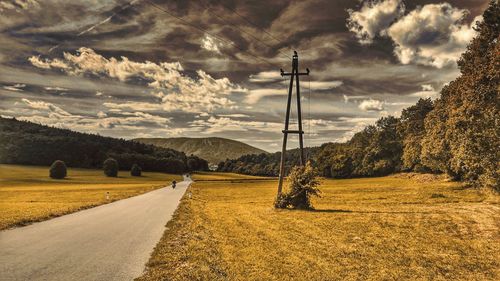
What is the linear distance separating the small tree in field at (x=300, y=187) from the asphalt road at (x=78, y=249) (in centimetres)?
1046

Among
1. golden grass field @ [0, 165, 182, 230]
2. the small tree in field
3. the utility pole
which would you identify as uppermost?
the utility pole

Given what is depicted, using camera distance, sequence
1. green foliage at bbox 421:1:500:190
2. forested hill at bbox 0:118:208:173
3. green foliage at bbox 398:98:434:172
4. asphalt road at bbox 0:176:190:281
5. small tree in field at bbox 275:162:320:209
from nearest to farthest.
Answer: asphalt road at bbox 0:176:190:281 < green foliage at bbox 421:1:500:190 < small tree in field at bbox 275:162:320:209 < green foliage at bbox 398:98:434:172 < forested hill at bbox 0:118:208:173

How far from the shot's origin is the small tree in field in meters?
27.5

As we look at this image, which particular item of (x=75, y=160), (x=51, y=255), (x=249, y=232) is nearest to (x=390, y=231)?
(x=249, y=232)

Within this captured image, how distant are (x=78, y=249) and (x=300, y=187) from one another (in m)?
17.5

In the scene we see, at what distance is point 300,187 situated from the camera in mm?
27656

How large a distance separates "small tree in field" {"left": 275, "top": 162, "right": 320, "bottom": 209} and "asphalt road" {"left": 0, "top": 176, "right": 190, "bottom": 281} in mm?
10456

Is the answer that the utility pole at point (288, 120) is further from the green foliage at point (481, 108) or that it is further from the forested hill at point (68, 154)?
the forested hill at point (68, 154)

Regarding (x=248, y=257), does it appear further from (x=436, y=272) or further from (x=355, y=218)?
(x=355, y=218)

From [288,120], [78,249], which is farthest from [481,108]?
[78,249]

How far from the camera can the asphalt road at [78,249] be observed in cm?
994

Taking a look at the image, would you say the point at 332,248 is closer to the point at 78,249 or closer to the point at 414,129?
the point at 78,249

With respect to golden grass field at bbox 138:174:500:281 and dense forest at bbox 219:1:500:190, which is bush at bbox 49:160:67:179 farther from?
golden grass field at bbox 138:174:500:281

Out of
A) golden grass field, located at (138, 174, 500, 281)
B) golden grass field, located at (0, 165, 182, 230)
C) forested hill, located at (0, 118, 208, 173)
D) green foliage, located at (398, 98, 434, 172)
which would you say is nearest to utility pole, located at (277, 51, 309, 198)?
golden grass field, located at (138, 174, 500, 281)
